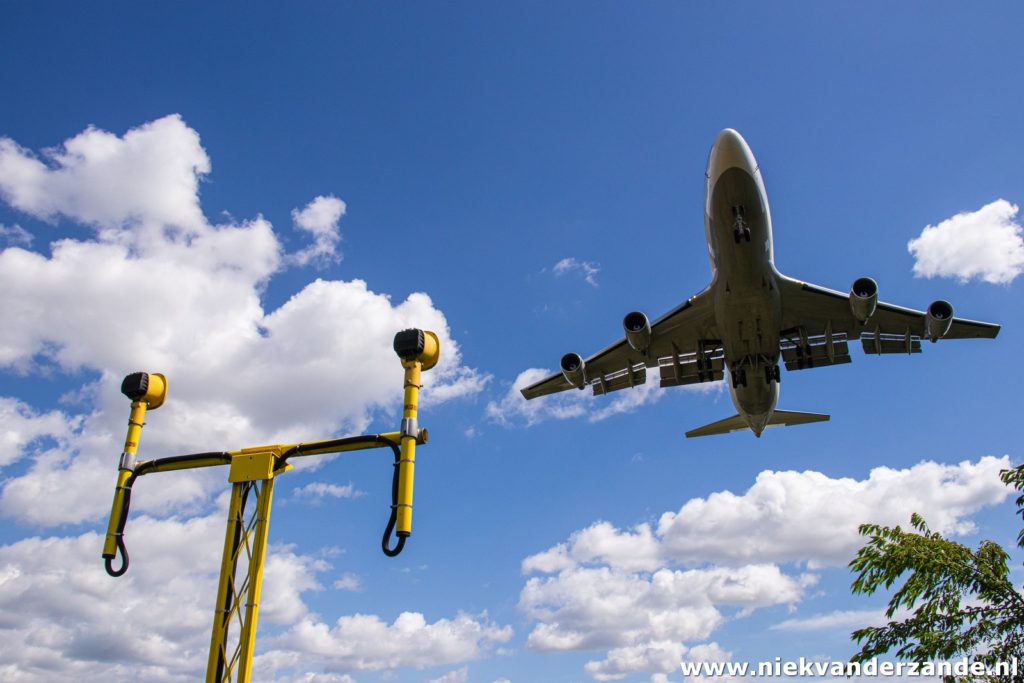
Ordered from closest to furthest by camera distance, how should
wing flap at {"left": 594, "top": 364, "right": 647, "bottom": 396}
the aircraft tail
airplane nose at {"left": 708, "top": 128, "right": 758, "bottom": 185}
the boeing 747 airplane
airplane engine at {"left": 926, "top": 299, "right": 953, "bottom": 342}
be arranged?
airplane nose at {"left": 708, "top": 128, "right": 758, "bottom": 185} → the boeing 747 airplane → airplane engine at {"left": 926, "top": 299, "right": 953, "bottom": 342} → wing flap at {"left": 594, "top": 364, "right": 647, "bottom": 396} → the aircraft tail

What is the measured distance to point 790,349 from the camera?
28938 mm

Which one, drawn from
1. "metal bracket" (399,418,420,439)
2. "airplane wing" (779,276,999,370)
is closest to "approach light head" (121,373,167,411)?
"metal bracket" (399,418,420,439)

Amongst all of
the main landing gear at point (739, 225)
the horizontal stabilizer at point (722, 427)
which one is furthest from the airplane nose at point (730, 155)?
the horizontal stabilizer at point (722, 427)

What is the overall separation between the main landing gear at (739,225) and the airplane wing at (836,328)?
565 centimetres

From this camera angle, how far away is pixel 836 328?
2848 cm

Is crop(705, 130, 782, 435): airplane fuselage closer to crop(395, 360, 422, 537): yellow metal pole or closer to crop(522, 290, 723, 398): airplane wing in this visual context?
crop(522, 290, 723, 398): airplane wing

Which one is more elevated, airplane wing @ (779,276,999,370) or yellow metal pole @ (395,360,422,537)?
airplane wing @ (779,276,999,370)

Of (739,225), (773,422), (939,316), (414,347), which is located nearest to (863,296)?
(939,316)

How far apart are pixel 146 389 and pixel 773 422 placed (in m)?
28.7

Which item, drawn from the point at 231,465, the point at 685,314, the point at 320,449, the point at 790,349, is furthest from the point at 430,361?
the point at 790,349

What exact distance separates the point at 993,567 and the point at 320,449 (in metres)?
9.64

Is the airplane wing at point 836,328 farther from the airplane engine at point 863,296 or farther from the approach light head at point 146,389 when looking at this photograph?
the approach light head at point 146,389

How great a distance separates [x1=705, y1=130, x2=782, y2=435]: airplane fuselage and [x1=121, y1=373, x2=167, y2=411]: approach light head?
16646mm

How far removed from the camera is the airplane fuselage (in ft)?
71.2
